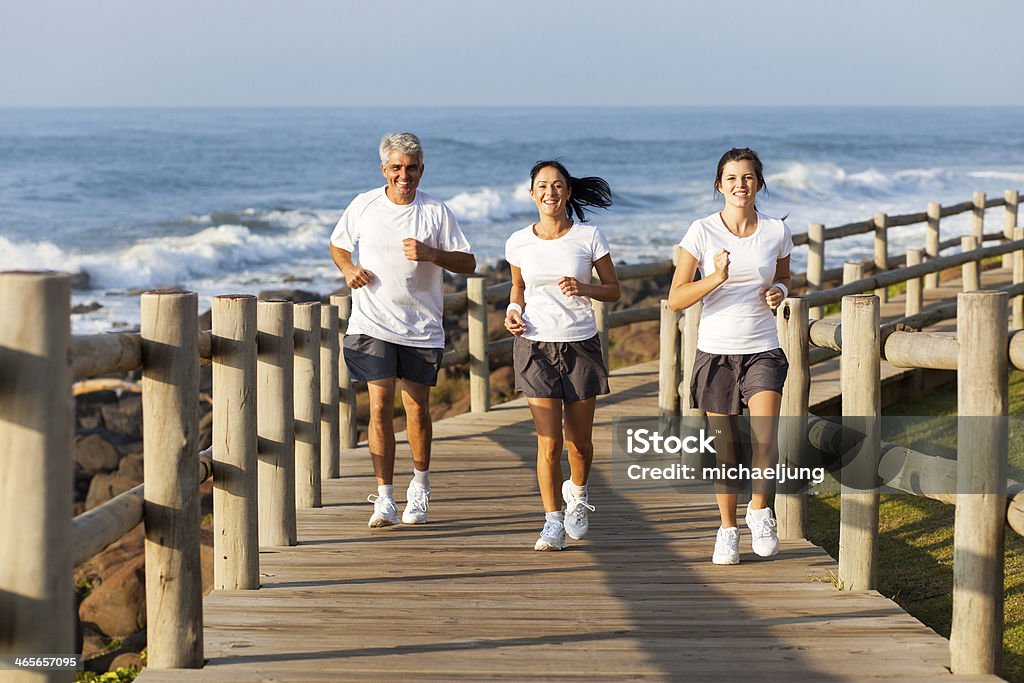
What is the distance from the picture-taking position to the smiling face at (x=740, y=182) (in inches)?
190

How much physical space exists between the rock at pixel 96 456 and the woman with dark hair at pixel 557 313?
8.72 m

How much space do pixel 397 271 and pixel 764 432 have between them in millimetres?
1730

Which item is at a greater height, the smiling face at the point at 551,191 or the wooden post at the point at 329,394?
the smiling face at the point at 551,191

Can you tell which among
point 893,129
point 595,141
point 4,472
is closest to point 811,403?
point 4,472

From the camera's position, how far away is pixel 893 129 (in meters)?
112

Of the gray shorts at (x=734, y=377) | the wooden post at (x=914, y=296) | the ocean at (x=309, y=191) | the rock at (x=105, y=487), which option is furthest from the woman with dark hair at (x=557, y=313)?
the ocean at (x=309, y=191)

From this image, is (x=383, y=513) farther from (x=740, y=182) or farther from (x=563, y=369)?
(x=740, y=182)

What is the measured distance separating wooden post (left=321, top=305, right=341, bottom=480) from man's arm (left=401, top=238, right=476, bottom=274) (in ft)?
6.02

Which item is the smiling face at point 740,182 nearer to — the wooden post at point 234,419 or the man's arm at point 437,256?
the man's arm at point 437,256

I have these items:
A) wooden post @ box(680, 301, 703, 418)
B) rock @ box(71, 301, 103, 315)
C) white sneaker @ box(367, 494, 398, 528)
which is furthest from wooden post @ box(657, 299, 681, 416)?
rock @ box(71, 301, 103, 315)

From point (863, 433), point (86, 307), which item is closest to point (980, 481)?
point (863, 433)

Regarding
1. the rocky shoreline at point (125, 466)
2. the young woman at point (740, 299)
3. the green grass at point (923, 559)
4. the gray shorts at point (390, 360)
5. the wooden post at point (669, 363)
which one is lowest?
the rocky shoreline at point (125, 466)

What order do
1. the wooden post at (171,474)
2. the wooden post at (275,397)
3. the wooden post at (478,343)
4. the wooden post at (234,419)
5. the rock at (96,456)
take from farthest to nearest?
the rock at (96,456)
the wooden post at (478,343)
the wooden post at (275,397)
the wooden post at (234,419)
the wooden post at (171,474)

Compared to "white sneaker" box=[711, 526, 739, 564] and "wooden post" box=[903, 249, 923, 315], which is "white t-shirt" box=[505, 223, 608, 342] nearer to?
"white sneaker" box=[711, 526, 739, 564]
